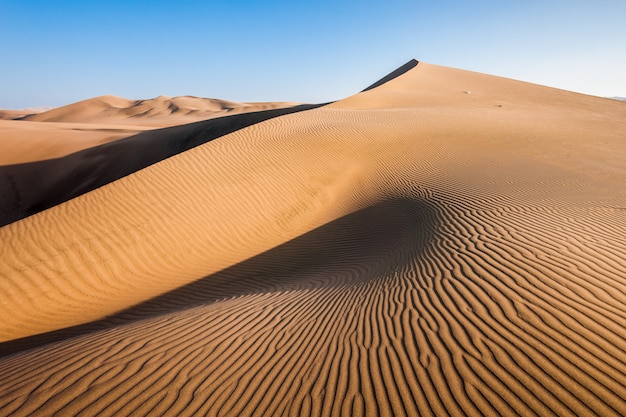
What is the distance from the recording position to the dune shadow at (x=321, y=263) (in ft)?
16.3

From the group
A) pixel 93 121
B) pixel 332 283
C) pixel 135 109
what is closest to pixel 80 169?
pixel 332 283

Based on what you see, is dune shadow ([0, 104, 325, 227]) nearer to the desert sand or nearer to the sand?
the sand

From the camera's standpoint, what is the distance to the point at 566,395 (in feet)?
7.52

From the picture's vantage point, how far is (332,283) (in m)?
4.98

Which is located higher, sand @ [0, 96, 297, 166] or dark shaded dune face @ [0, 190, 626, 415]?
sand @ [0, 96, 297, 166]

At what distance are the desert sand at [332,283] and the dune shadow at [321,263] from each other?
53mm

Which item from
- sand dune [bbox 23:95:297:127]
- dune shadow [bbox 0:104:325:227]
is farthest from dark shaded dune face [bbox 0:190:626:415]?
sand dune [bbox 23:95:297:127]

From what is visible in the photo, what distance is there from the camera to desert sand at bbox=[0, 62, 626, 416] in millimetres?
2582

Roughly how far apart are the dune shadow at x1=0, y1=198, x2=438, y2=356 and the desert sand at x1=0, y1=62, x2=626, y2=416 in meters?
0.05

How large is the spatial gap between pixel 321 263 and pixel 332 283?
130 centimetres

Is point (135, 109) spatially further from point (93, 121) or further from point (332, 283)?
point (332, 283)

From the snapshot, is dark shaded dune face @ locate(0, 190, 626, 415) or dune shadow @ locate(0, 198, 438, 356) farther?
dune shadow @ locate(0, 198, 438, 356)

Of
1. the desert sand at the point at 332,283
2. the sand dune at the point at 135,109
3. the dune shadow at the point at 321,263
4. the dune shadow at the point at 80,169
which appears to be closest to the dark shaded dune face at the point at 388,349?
the desert sand at the point at 332,283

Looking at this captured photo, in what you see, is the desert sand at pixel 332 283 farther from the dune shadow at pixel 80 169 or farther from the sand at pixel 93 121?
the sand at pixel 93 121
